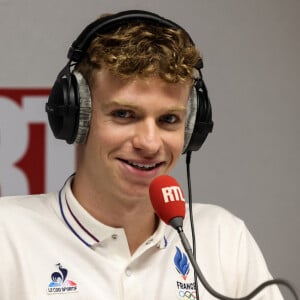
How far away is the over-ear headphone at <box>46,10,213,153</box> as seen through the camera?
1477mm

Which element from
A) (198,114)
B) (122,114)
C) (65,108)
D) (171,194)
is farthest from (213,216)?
(171,194)

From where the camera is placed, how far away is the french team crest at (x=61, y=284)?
1.49m

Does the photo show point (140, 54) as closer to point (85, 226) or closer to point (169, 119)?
point (169, 119)

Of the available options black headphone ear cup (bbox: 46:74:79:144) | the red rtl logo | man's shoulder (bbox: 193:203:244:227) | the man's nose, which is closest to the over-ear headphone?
black headphone ear cup (bbox: 46:74:79:144)

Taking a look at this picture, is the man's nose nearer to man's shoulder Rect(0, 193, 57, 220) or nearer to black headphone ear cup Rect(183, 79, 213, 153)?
black headphone ear cup Rect(183, 79, 213, 153)

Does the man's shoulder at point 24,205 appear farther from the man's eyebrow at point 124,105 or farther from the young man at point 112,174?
the man's eyebrow at point 124,105

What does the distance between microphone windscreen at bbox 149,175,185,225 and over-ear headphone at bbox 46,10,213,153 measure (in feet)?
1.23

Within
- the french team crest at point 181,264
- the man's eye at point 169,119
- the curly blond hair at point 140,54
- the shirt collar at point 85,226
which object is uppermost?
the curly blond hair at point 140,54

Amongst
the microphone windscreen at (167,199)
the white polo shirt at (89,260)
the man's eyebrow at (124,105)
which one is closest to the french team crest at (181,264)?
the white polo shirt at (89,260)

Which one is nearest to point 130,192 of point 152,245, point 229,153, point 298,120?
point 152,245

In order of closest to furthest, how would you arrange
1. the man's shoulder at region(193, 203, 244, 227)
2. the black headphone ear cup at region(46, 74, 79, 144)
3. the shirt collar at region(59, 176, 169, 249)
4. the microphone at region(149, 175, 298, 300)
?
1. the microphone at region(149, 175, 298, 300)
2. the black headphone ear cup at region(46, 74, 79, 144)
3. the shirt collar at region(59, 176, 169, 249)
4. the man's shoulder at region(193, 203, 244, 227)

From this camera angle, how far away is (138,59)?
4.92ft

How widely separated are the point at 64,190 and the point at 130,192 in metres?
0.21

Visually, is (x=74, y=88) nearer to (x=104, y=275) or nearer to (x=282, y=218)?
(x=104, y=275)
